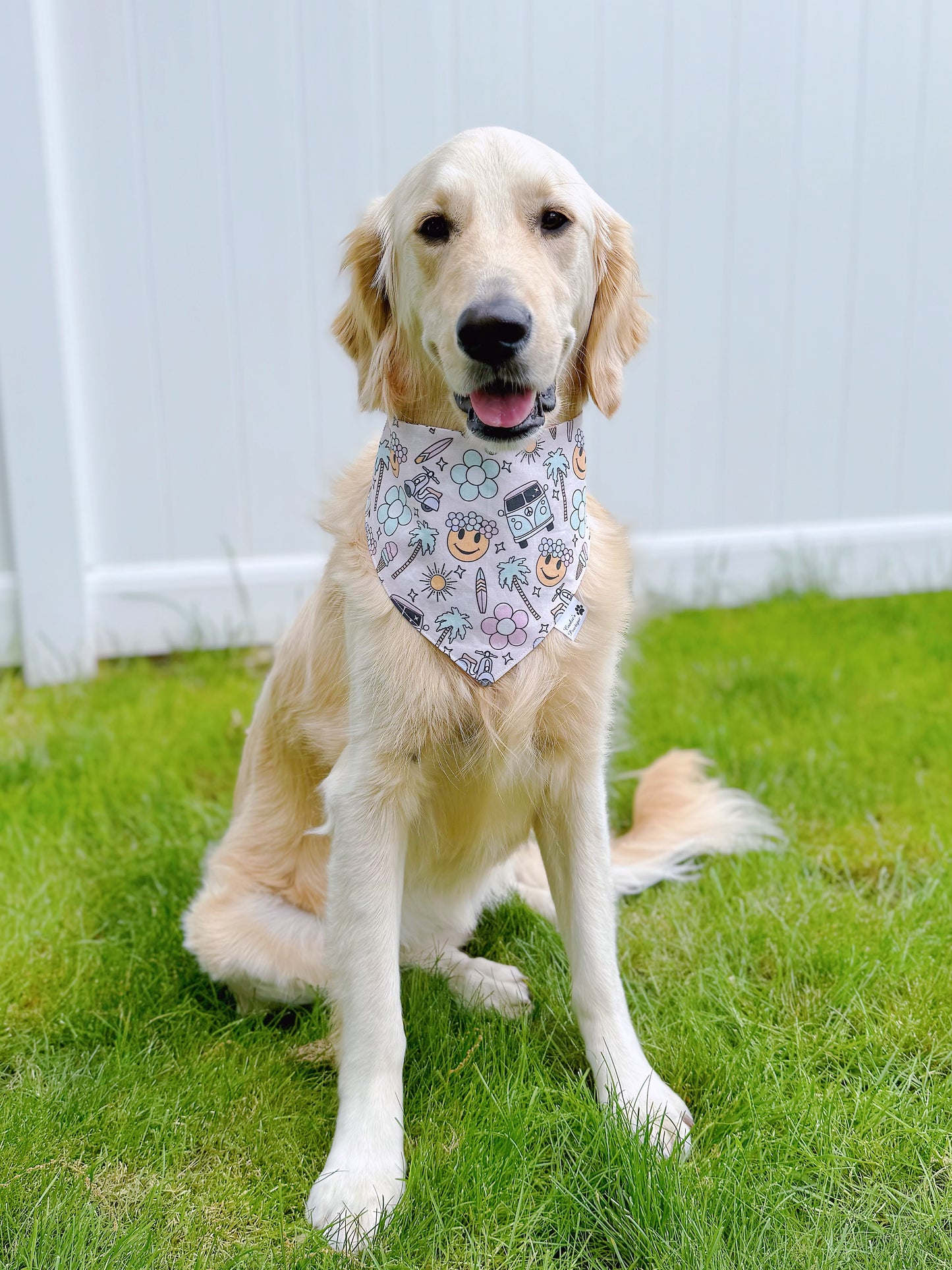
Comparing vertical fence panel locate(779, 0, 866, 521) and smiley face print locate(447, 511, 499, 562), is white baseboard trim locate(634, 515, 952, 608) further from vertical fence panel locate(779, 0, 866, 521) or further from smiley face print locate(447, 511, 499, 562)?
smiley face print locate(447, 511, 499, 562)

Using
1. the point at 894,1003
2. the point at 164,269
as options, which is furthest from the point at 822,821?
the point at 164,269

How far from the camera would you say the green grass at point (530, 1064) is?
142 centimetres

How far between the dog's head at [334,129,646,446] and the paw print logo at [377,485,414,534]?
0.46ft

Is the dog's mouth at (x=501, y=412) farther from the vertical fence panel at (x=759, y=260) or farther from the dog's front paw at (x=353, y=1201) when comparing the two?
the vertical fence panel at (x=759, y=260)

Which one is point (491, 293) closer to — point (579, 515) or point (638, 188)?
point (579, 515)

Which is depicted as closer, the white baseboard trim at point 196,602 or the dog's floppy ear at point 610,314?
the dog's floppy ear at point 610,314

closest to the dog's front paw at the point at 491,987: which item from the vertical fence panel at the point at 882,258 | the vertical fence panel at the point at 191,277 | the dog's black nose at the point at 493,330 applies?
the dog's black nose at the point at 493,330

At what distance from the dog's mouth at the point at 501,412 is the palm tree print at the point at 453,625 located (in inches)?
10.6

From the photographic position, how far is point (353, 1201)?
1446mm

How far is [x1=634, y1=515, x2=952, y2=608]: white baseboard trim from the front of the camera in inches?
165

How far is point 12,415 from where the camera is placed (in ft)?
11.2

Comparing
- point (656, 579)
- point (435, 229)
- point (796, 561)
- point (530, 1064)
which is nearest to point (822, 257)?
point (796, 561)

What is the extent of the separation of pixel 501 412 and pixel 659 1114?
42.5 inches

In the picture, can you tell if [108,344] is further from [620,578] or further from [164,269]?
[620,578]
